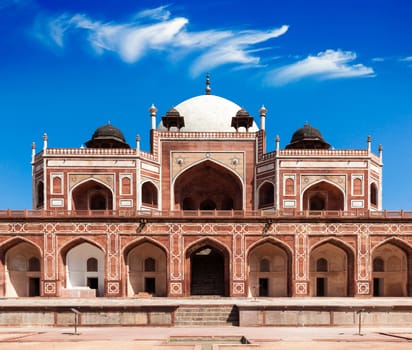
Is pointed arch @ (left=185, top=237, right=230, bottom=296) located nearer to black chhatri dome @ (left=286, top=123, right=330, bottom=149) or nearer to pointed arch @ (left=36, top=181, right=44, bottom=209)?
black chhatri dome @ (left=286, top=123, right=330, bottom=149)

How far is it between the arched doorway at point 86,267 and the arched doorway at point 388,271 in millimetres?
13661

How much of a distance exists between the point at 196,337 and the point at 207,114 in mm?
23244

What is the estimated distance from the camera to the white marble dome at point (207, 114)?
117 ft

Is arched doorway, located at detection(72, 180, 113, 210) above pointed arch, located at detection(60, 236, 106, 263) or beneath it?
above

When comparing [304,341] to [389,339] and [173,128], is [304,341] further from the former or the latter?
[173,128]

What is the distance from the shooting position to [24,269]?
2617cm

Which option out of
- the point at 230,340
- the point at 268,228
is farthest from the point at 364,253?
the point at 230,340

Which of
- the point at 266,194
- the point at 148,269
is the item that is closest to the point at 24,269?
the point at 148,269

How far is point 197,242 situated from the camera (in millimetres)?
24891

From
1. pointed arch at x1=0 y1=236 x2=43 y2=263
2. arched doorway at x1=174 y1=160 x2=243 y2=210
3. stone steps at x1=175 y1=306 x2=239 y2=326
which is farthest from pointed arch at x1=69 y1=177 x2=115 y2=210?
stone steps at x1=175 y1=306 x2=239 y2=326

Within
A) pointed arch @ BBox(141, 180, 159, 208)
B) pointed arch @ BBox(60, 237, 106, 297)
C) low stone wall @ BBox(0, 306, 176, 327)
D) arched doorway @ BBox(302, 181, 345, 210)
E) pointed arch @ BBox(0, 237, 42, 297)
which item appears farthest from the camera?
pointed arch @ BBox(141, 180, 159, 208)

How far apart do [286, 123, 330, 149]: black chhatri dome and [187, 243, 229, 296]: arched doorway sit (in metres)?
9.04

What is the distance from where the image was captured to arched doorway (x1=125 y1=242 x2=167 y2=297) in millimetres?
26422

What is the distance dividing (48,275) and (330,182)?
15658 millimetres
